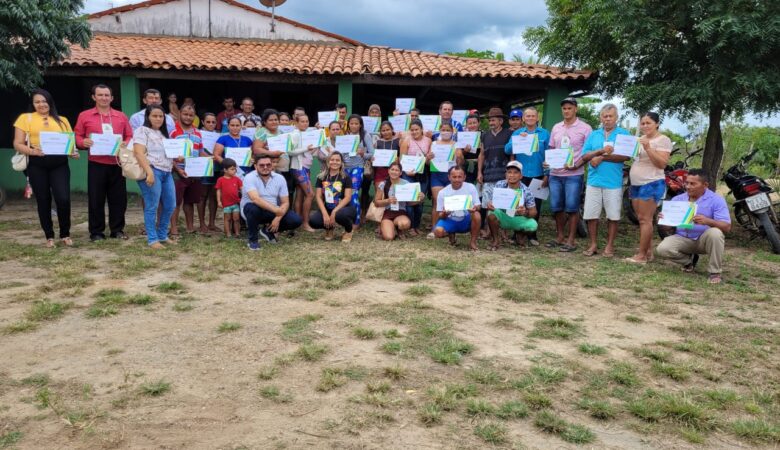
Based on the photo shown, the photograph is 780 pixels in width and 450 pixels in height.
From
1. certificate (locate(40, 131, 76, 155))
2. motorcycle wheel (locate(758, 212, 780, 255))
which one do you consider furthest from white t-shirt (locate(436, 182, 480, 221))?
certificate (locate(40, 131, 76, 155))

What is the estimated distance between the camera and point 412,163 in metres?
6.75

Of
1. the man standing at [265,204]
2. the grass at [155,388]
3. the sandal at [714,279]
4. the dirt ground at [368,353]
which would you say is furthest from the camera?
the man standing at [265,204]

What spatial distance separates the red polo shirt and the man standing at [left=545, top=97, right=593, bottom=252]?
4810 millimetres

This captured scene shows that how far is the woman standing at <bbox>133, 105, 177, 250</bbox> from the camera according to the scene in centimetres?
562

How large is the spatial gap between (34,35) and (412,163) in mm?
5673

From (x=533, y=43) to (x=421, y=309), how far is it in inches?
333

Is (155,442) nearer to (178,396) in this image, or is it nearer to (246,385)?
(178,396)

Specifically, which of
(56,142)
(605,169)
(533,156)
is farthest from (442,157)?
(56,142)

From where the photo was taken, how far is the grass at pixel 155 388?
8.43 feet

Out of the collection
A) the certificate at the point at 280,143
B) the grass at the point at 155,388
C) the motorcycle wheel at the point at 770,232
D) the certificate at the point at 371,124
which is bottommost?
the grass at the point at 155,388

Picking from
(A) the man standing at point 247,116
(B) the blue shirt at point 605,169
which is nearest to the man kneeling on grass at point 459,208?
(B) the blue shirt at point 605,169

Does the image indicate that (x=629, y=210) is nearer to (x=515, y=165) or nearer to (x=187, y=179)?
(x=515, y=165)

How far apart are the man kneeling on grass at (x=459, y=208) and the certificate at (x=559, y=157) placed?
94 centimetres

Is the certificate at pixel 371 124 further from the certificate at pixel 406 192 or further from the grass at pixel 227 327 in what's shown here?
the grass at pixel 227 327
